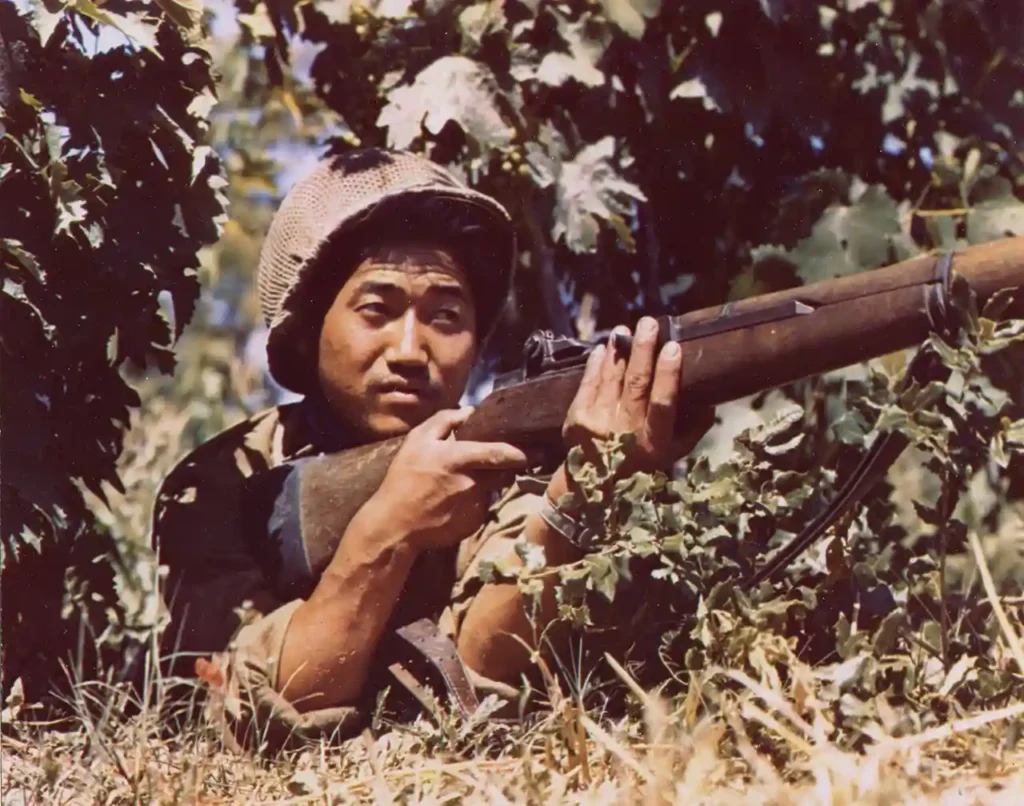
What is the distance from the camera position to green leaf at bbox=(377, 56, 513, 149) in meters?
2.88

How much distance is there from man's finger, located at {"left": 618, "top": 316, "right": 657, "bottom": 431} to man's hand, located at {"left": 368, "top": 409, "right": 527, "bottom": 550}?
23 centimetres

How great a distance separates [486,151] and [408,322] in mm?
576

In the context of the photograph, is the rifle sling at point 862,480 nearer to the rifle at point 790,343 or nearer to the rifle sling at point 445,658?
the rifle at point 790,343

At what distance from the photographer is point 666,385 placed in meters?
2.09

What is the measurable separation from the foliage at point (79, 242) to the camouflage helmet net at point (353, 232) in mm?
201

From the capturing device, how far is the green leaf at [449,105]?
2.88m

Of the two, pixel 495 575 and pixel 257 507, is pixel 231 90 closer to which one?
pixel 257 507

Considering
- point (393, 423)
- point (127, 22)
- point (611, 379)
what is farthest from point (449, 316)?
point (127, 22)

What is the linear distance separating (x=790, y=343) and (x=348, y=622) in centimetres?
96

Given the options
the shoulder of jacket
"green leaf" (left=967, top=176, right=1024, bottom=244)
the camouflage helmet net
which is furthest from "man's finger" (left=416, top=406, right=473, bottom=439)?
"green leaf" (left=967, top=176, right=1024, bottom=244)

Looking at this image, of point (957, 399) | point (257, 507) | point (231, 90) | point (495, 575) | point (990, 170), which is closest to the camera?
point (957, 399)

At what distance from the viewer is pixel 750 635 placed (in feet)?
5.62

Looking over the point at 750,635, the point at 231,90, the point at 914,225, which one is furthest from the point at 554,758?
the point at 231,90

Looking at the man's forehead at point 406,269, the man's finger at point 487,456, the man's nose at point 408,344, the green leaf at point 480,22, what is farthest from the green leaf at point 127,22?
the man's finger at point 487,456
